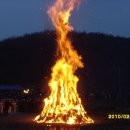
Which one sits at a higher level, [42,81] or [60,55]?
[42,81]

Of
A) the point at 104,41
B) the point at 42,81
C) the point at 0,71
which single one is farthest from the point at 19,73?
the point at 104,41

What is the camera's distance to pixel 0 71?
476 feet

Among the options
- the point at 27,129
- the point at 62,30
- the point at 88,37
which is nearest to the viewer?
the point at 27,129

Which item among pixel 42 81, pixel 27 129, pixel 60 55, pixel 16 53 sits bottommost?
pixel 27 129

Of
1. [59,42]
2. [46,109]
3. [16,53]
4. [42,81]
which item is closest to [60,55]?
[59,42]

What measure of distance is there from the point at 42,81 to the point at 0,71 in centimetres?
1671

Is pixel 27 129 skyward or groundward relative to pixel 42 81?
groundward

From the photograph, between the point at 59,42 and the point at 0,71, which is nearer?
the point at 59,42

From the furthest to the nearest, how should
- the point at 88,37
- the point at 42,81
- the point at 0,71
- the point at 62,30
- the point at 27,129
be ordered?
the point at 88,37, the point at 0,71, the point at 42,81, the point at 62,30, the point at 27,129

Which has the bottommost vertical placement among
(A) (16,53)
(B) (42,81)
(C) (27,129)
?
(C) (27,129)

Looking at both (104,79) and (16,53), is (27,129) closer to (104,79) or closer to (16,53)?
(104,79)

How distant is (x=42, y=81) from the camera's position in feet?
431

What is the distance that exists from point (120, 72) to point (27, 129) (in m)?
107

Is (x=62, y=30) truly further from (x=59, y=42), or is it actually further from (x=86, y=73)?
(x=86, y=73)
